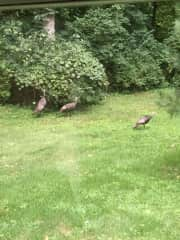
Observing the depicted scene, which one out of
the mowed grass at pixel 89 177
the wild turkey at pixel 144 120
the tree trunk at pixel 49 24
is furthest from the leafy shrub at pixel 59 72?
the wild turkey at pixel 144 120

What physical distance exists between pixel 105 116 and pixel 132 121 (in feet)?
2.00

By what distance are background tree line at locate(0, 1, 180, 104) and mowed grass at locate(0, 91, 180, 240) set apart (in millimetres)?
689

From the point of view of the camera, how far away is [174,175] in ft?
16.5

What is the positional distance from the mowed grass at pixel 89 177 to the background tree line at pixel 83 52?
0.69 m

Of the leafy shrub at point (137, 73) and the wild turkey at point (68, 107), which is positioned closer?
the wild turkey at point (68, 107)

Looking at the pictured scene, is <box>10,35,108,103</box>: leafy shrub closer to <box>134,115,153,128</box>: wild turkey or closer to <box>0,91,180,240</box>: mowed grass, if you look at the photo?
<box>0,91,180,240</box>: mowed grass

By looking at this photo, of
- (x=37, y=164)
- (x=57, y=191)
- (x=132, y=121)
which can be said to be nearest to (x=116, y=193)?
(x=57, y=191)

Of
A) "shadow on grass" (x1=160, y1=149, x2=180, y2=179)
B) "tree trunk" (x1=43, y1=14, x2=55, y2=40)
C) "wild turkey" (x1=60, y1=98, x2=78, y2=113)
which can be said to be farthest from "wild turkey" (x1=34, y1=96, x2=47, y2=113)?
"shadow on grass" (x1=160, y1=149, x2=180, y2=179)

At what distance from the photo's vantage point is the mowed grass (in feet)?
12.8

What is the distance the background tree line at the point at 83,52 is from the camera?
8383 mm

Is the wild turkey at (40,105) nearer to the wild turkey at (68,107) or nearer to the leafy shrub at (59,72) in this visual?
the leafy shrub at (59,72)

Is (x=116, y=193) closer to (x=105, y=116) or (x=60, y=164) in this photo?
(x=60, y=164)

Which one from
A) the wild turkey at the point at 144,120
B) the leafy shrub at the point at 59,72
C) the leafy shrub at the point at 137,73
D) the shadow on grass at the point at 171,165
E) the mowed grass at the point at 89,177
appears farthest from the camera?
the leafy shrub at the point at 137,73

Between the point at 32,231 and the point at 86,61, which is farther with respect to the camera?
the point at 86,61
